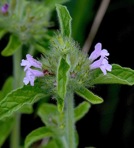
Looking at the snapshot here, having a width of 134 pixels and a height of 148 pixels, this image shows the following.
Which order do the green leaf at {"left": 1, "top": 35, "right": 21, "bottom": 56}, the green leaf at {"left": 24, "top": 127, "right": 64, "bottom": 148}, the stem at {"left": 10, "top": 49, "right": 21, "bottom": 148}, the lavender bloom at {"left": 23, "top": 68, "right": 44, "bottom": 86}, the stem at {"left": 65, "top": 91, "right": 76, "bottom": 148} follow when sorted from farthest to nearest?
the stem at {"left": 10, "top": 49, "right": 21, "bottom": 148}
the green leaf at {"left": 1, "top": 35, "right": 21, "bottom": 56}
the green leaf at {"left": 24, "top": 127, "right": 64, "bottom": 148}
the stem at {"left": 65, "top": 91, "right": 76, "bottom": 148}
the lavender bloom at {"left": 23, "top": 68, "right": 44, "bottom": 86}

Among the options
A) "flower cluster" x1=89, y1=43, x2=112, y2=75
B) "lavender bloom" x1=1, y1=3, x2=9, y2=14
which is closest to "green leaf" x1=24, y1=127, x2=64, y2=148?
"flower cluster" x1=89, y1=43, x2=112, y2=75

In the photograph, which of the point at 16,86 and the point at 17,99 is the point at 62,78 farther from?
the point at 16,86

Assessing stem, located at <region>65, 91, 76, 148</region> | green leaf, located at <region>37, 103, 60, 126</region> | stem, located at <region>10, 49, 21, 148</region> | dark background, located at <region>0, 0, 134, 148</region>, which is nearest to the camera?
stem, located at <region>65, 91, 76, 148</region>

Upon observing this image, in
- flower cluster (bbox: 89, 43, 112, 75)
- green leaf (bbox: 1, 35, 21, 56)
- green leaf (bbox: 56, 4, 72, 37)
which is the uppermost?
green leaf (bbox: 1, 35, 21, 56)

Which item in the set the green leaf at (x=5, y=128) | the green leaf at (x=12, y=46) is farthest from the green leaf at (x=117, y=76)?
the green leaf at (x=5, y=128)

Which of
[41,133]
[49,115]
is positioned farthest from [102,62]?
[49,115]

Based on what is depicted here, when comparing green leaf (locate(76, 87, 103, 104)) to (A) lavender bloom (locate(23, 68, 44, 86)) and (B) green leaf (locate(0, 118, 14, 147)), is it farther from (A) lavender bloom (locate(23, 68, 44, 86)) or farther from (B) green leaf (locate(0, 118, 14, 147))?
(B) green leaf (locate(0, 118, 14, 147))

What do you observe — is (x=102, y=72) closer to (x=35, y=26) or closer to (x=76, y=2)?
(x=35, y=26)
